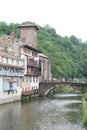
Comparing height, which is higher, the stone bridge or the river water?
the stone bridge

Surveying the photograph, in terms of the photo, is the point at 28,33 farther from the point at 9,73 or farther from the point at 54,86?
the point at 9,73

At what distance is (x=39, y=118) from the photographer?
4919 centimetres

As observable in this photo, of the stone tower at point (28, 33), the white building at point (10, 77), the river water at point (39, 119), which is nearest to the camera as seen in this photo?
the river water at point (39, 119)

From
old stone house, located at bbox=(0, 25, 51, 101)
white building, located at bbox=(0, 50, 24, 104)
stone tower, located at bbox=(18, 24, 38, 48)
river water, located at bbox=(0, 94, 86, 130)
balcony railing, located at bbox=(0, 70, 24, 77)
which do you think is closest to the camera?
river water, located at bbox=(0, 94, 86, 130)

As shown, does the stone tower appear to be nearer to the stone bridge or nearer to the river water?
the stone bridge

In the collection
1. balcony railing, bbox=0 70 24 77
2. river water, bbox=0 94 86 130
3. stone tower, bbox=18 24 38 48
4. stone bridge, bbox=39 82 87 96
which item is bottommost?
river water, bbox=0 94 86 130

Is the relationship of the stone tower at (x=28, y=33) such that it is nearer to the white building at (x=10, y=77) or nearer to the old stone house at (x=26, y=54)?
the old stone house at (x=26, y=54)

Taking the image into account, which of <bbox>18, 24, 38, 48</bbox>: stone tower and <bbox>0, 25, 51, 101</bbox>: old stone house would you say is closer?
<bbox>0, 25, 51, 101</bbox>: old stone house

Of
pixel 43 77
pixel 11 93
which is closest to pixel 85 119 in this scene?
pixel 11 93

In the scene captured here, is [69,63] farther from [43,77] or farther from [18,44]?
[18,44]

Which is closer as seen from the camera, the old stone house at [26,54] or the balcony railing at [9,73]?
the balcony railing at [9,73]

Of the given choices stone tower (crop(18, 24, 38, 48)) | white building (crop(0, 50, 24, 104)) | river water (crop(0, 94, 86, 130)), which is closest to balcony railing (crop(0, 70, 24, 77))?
white building (crop(0, 50, 24, 104))

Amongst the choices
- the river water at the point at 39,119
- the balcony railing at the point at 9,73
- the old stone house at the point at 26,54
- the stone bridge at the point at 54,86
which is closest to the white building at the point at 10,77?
the balcony railing at the point at 9,73

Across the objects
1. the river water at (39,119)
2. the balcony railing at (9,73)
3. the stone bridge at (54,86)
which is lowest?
the river water at (39,119)
